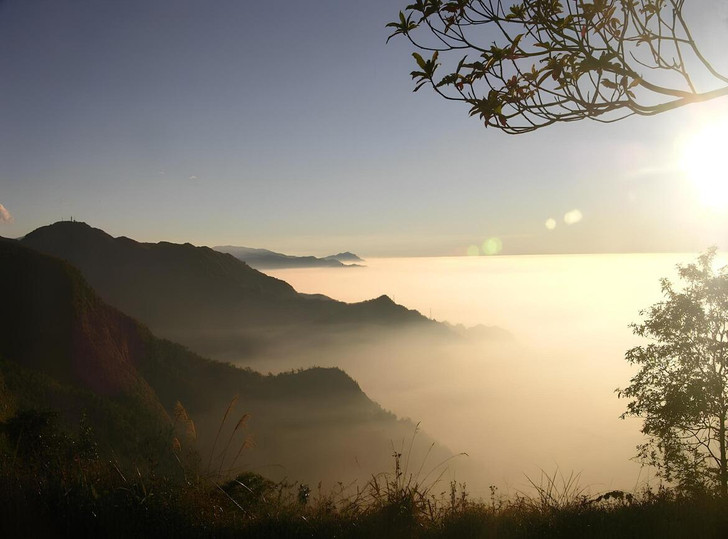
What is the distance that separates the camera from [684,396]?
680 inches

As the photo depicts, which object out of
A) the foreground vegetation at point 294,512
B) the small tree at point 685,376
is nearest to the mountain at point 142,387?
the small tree at point 685,376

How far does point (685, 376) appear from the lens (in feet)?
59.1

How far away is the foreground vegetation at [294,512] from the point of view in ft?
15.4

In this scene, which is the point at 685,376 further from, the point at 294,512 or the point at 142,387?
the point at 142,387

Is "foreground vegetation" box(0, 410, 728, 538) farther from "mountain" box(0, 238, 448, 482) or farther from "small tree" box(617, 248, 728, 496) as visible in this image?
"mountain" box(0, 238, 448, 482)

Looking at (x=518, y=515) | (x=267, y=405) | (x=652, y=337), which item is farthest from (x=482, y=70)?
(x=267, y=405)

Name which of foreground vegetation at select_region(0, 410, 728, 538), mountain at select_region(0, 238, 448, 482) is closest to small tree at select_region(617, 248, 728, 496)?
foreground vegetation at select_region(0, 410, 728, 538)

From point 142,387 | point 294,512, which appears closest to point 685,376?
point 294,512

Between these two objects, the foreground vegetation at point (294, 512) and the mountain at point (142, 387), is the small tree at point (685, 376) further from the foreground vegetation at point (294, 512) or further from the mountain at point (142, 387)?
the mountain at point (142, 387)

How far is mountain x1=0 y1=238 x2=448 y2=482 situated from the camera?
54938 mm

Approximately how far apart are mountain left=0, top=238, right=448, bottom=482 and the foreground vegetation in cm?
3787

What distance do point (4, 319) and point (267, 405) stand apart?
1939 inches

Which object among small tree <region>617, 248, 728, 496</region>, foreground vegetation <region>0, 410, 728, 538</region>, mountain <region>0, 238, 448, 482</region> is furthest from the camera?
mountain <region>0, 238, 448, 482</region>

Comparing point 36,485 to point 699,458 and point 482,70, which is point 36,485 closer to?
point 482,70
